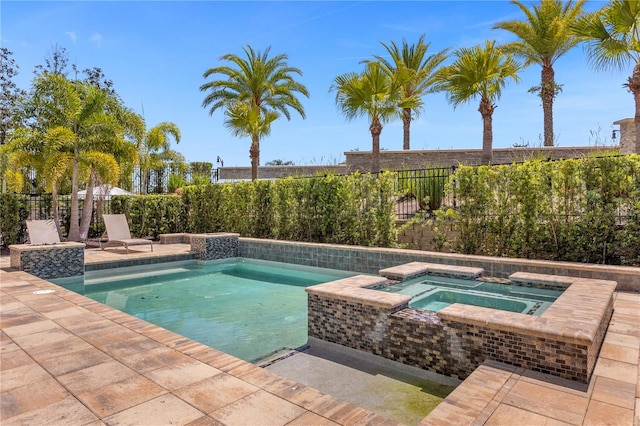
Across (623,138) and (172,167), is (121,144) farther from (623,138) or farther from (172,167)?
(623,138)

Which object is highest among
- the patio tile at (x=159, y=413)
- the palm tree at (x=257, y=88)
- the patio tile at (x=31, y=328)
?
the palm tree at (x=257, y=88)

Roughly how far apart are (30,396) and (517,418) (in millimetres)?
2886

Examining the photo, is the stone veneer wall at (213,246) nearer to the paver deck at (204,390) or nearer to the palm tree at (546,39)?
the paver deck at (204,390)

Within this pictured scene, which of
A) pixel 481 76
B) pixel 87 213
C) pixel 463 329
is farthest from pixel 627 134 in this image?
pixel 87 213

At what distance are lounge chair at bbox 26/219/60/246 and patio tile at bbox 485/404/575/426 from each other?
8.91 meters

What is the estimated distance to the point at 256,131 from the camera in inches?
622

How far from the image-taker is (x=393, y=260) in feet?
25.0

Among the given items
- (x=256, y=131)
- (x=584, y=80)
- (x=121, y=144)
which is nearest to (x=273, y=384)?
(x=121, y=144)

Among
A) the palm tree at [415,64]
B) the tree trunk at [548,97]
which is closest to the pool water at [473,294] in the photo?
the tree trunk at [548,97]

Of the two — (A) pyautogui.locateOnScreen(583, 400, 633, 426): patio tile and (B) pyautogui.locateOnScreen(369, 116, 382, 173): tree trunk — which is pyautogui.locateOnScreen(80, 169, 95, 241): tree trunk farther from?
Result: (A) pyautogui.locateOnScreen(583, 400, 633, 426): patio tile

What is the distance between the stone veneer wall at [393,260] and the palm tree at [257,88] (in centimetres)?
754

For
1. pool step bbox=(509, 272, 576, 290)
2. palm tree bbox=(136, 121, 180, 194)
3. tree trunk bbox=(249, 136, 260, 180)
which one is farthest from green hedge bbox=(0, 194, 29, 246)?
pool step bbox=(509, 272, 576, 290)

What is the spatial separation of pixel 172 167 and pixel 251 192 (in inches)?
467

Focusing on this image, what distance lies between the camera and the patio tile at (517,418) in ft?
6.93
